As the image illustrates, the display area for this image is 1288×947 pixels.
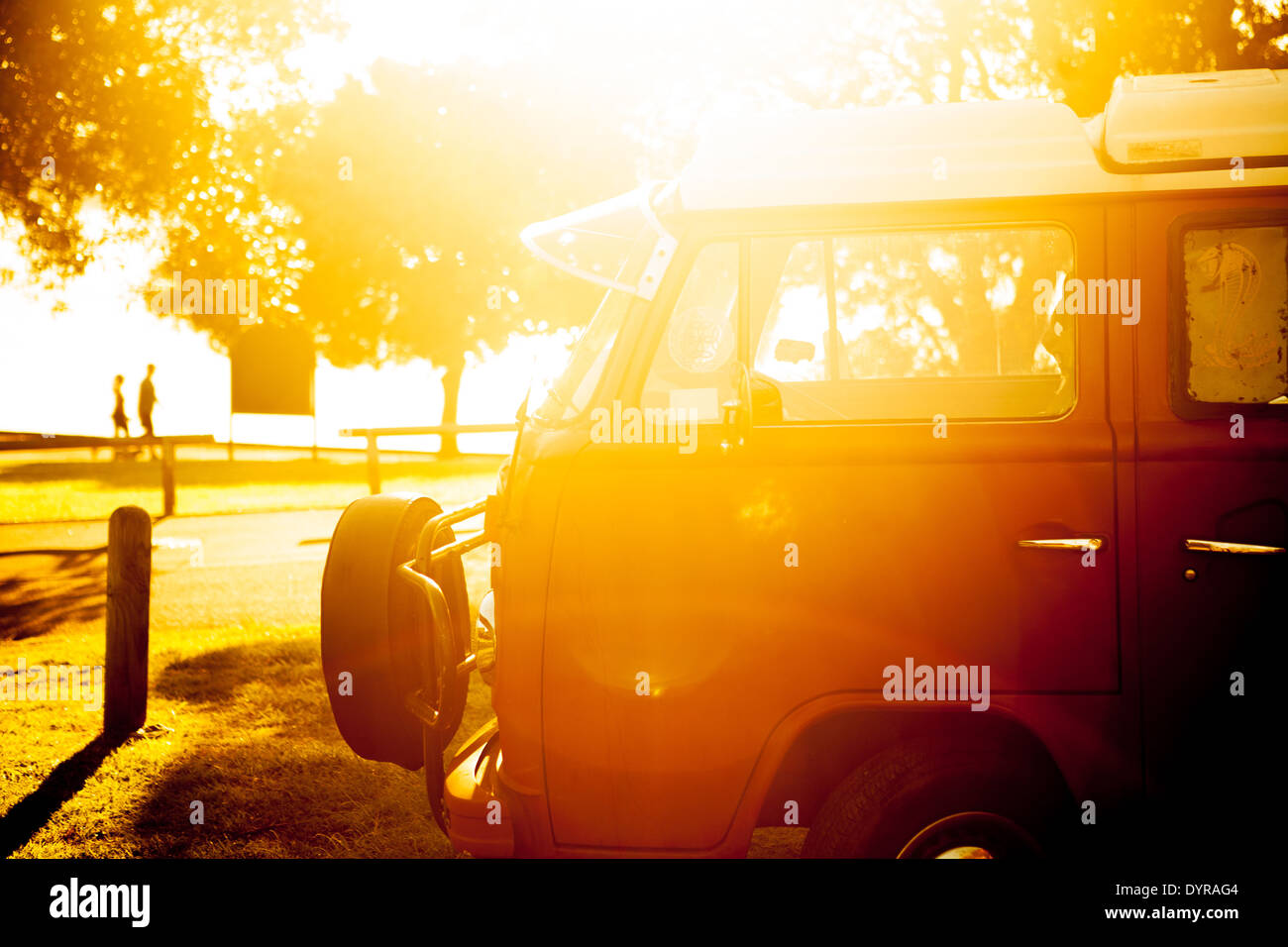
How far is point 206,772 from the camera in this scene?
5.84 m

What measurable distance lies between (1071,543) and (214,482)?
22.7m

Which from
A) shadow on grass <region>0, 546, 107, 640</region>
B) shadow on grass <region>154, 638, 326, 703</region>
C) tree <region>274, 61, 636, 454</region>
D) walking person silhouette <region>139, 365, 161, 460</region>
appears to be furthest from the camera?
tree <region>274, 61, 636, 454</region>

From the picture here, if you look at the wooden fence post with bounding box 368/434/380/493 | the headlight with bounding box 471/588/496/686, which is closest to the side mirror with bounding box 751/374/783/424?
the headlight with bounding box 471/588/496/686

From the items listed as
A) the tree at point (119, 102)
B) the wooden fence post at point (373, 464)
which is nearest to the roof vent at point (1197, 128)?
the tree at point (119, 102)

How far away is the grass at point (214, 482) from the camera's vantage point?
1825cm

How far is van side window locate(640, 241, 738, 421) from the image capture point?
3.35 meters

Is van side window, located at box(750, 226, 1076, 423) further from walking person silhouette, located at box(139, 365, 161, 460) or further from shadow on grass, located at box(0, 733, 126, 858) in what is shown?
walking person silhouette, located at box(139, 365, 161, 460)

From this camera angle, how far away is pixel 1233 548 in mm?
3045

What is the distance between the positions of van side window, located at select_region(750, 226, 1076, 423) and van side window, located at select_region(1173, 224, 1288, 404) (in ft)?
1.09

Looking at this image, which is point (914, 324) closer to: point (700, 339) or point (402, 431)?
point (700, 339)

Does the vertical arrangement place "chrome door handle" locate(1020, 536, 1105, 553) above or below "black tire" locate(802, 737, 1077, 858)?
above

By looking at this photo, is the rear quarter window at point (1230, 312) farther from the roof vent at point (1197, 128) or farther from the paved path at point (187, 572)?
the paved path at point (187, 572)

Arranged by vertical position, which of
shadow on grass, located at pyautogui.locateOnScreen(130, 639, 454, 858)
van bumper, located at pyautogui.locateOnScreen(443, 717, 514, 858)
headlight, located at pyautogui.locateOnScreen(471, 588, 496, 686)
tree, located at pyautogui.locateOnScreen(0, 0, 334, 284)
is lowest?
shadow on grass, located at pyautogui.locateOnScreen(130, 639, 454, 858)
